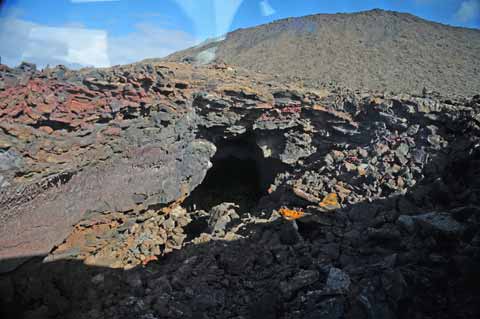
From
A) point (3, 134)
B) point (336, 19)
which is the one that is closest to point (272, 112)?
point (3, 134)

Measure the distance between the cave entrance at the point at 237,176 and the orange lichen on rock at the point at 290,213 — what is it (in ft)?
8.23

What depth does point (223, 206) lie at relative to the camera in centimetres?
623

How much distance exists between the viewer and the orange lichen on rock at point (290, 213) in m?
4.52

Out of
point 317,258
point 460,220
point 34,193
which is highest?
point 460,220

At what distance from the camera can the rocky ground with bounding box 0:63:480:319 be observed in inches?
121

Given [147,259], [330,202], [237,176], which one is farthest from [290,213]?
[237,176]

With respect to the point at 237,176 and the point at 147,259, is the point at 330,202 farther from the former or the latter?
the point at 237,176

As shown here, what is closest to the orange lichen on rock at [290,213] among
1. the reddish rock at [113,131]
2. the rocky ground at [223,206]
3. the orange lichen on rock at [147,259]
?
the rocky ground at [223,206]

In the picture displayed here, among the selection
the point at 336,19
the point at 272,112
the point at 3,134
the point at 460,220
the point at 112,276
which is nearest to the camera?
the point at 460,220

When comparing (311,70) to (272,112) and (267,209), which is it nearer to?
(272,112)

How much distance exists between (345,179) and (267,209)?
156 centimetres

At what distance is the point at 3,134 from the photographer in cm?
391

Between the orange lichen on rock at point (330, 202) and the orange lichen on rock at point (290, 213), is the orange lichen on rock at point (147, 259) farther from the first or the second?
the orange lichen on rock at point (330, 202)

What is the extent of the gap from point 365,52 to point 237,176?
41.3 feet
